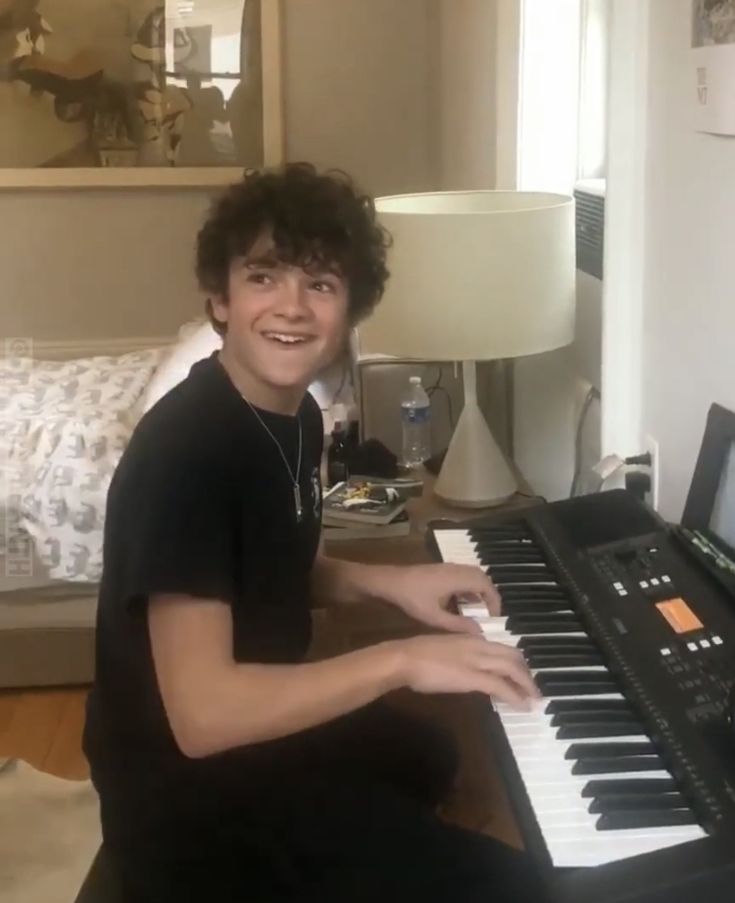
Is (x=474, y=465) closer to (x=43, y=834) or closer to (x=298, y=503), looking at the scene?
(x=298, y=503)

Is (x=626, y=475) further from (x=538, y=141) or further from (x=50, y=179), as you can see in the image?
(x=50, y=179)

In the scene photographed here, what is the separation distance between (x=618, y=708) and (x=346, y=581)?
0.56m

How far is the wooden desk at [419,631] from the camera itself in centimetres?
149

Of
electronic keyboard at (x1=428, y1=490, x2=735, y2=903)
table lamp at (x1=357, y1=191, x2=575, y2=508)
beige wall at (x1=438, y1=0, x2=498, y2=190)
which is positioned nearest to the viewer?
electronic keyboard at (x1=428, y1=490, x2=735, y2=903)

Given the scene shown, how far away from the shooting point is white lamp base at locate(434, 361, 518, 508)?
Answer: 6.74 ft

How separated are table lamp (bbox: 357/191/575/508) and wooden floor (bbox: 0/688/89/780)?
3.70ft

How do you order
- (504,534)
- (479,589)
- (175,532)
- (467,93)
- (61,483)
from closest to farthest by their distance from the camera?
1. (175,532)
2. (479,589)
3. (504,534)
4. (61,483)
5. (467,93)

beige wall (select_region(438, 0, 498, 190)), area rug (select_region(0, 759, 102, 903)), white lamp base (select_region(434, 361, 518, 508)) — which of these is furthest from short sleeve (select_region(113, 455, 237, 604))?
beige wall (select_region(438, 0, 498, 190))

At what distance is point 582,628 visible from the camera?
1.18 meters

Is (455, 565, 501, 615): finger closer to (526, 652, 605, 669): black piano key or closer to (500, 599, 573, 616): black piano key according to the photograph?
(500, 599, 573, 616): black piano key

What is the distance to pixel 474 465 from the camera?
206 centimetres

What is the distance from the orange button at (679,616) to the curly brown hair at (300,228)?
53 cm

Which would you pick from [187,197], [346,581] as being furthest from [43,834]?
[187,197]

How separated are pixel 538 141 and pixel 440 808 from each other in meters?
1.51
